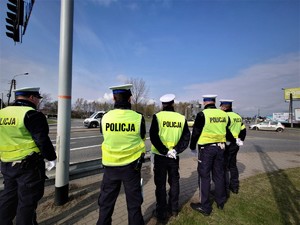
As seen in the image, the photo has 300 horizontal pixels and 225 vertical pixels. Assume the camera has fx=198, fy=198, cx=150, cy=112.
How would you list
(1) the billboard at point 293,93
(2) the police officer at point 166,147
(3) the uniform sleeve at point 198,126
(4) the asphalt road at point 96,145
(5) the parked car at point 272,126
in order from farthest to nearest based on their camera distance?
(1) the billboard at point 293,93 → (5) the parked car at point 272,126 → (4) the asphalt road at point 96,145 → (3) the uniform sleeve at point 198,126 → (2) the police officer at point 166,147

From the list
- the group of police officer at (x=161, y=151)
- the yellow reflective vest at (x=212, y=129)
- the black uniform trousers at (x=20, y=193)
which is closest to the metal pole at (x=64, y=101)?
the black uniform trousers at (x=20, y=193)

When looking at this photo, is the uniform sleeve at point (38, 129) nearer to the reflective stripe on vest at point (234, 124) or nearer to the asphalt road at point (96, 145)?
the reflective stripe on vest at point (234, 124)

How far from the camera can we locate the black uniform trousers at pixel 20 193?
248cm

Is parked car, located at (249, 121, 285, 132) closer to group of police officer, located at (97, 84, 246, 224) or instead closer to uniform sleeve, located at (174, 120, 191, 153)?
group of police officer, located at (97, 84, 246, 224)

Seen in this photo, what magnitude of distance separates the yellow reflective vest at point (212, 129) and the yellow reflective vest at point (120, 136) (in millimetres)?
1651

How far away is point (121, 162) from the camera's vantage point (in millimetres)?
2617

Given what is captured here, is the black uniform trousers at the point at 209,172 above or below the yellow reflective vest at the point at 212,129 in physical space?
below

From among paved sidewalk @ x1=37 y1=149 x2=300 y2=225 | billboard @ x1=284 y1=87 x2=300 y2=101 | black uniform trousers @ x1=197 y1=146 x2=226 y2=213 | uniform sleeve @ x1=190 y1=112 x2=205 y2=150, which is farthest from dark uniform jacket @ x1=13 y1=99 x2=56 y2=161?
billboard @ x1=284 y1=87 x2=300 y2=101

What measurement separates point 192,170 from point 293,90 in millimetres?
54883

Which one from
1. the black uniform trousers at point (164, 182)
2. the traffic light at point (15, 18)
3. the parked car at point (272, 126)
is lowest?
the parked car at point (272, 126)

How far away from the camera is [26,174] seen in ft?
8.25

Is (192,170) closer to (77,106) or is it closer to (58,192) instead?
(58,192)

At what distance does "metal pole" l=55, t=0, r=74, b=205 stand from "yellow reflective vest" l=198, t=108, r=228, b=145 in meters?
2.57

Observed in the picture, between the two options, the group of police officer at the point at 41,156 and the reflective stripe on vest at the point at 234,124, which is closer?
the group of police officer at the point at 41,156
